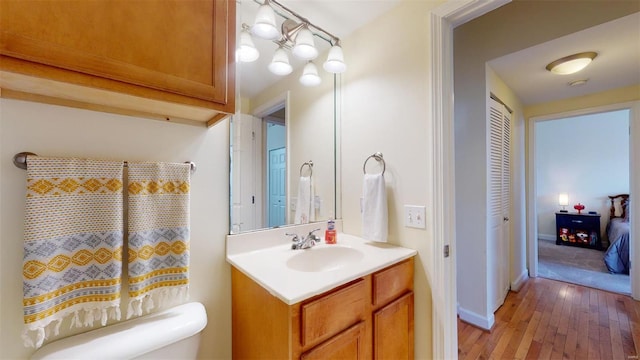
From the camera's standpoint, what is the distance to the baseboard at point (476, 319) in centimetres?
203

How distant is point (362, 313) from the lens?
3.30 ft

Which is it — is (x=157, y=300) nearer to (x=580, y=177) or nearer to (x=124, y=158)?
(x=124, y=158)

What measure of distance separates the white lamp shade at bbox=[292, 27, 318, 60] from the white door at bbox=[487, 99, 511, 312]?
167 centimetres

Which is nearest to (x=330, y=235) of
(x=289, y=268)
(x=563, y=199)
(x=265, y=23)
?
(x=289, y=268)

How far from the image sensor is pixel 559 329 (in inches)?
78.8

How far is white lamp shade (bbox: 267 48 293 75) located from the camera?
57.2 inches

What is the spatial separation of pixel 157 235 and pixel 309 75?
4.18 feet

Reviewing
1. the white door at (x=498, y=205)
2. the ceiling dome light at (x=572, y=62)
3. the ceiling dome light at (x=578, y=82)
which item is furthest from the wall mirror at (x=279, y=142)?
the ceiling dome light at (x=578, y=82)

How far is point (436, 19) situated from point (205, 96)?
1.18 meters

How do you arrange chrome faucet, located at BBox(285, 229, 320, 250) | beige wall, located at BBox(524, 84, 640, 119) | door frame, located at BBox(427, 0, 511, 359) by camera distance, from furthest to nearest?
beige wall, located at BBox(524, 84, 640, 119) → chrome faucet, located at BBox(285, 229, 320, 250) → door frame, located at BBox(427, 0, 511, 359)

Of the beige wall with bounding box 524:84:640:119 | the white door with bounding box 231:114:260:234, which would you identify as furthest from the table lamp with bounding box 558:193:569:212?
the white door with bounding box 231:114:260:234

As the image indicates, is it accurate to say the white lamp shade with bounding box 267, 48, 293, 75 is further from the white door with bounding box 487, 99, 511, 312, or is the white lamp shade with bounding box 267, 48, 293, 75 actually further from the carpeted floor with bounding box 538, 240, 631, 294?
the carpeted floor with bounding box 538, 240, 631, 294

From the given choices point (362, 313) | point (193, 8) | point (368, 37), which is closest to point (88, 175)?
point (193, 8)

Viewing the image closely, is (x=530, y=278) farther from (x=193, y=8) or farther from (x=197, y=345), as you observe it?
(x=193, y=8)
